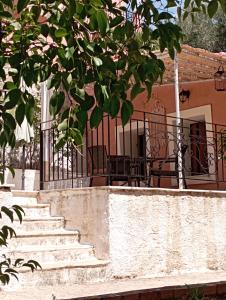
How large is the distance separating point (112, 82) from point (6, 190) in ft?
16.3

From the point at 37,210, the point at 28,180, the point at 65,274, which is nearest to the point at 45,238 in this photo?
the point at 65,274

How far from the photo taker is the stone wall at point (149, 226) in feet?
23.9

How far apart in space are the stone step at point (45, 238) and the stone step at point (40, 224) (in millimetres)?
137

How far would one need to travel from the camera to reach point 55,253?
22.6ft

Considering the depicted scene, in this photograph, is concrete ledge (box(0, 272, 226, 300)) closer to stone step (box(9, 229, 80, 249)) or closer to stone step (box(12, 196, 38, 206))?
stone step (box(9, 229, 80, 249))

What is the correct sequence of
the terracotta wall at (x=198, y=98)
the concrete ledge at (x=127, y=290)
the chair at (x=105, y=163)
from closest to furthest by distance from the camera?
the concrete ledge at (x=127, y=290) → the chair at (x=105, y=163) → the terracotta wall at (x=198, y=98)

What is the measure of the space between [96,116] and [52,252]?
16.5 feet

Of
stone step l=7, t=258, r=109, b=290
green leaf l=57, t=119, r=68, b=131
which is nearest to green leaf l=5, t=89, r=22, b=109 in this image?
green leaf l=57, t=119, r=68, b=131

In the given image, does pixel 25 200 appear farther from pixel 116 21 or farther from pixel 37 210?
pixel 116 21

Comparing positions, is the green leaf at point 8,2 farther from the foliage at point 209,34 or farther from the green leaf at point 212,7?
the foliage at point 209,34

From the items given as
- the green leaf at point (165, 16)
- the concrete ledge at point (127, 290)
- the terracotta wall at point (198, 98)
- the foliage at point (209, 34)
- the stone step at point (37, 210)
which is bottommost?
the concrete ledge at point (127, 290)

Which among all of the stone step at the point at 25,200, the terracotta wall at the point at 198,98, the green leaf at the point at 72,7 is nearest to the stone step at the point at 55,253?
the stone step at the point at 25,200

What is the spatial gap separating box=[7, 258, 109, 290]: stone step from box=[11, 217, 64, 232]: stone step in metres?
0.85

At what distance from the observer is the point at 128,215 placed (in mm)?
7488
